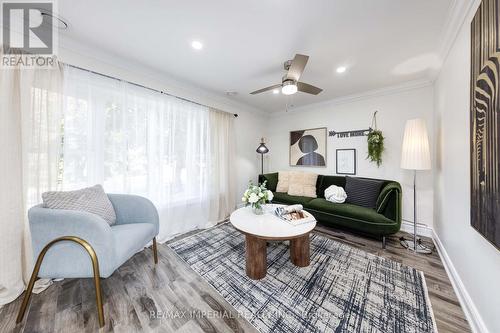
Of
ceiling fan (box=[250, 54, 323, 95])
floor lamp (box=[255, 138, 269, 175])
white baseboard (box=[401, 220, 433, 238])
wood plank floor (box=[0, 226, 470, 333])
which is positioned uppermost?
ceiling fan (box=[250, 54, 323, 95])

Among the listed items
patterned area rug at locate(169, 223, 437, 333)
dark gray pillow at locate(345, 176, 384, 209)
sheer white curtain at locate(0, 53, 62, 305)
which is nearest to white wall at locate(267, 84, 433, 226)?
dark gray pillow at locate(345, 176, 384, 209)

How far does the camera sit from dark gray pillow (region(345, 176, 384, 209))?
266cm

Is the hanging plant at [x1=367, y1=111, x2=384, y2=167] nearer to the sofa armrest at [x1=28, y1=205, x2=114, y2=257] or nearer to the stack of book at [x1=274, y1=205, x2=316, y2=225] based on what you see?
the stack of book at [x1=274, y1=205, x2=316, y2=225]

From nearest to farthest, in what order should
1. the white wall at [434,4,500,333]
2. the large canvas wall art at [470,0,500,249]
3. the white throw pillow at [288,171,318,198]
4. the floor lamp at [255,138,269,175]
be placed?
1. the large canvas wall art at [470,0,500,249]
2. the white wall at [434,4,500,333]
3. the white throw pillow at [288,171,318,198]
4. the floor lamp at [255,138,269,175]

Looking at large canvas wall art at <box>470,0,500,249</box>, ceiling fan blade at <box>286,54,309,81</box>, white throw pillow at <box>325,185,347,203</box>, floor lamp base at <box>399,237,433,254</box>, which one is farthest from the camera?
white throw pillow at <box>325,185,347,203</box>

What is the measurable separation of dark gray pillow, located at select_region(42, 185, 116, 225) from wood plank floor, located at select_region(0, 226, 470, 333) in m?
0.64

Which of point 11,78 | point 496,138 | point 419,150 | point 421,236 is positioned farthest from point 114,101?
point 421,236

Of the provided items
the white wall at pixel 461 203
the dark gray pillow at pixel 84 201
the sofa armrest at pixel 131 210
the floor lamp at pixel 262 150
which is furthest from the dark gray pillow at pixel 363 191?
the dark gray pillow at pixel 84 201

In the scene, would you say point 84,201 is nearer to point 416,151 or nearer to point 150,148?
point 150,148

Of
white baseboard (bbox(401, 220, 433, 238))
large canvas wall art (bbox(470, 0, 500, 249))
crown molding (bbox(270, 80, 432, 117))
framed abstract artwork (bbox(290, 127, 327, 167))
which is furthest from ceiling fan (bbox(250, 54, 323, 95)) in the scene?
white baseboard (bbox(401, 220, 433, 238))

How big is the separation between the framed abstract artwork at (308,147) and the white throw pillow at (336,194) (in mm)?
719

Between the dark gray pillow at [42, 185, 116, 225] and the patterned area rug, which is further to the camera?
the dark gray pillow at [42, 185, 116, 225]

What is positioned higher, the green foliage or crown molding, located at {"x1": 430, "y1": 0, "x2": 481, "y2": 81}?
crown molding, located at {"x1": 430, "y1": 0, "x2": 481, "y2": 81}

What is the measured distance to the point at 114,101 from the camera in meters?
2.06
